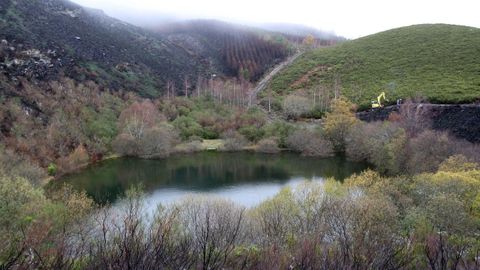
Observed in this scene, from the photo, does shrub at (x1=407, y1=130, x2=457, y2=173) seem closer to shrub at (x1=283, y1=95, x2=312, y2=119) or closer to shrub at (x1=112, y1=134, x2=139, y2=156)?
shrub at (x1=112, y1=134, x2=139, y2=156)

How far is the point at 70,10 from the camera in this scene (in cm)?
11162

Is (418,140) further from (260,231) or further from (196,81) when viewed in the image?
(196,81)

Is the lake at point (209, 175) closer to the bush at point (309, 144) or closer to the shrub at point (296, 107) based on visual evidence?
the bush at point (309, 144)

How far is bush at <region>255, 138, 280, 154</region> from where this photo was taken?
2955 inches

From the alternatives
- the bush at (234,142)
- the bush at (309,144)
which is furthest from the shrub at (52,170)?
the bush at (309,144)

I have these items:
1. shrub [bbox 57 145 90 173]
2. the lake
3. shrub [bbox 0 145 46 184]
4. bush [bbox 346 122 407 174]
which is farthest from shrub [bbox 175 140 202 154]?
shrub [bbox 0 145 46 184]

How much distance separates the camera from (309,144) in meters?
72.4

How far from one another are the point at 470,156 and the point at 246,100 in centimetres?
6469

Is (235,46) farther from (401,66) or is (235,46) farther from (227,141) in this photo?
(227,141)

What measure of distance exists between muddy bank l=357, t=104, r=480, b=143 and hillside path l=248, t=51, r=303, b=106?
1264 inches

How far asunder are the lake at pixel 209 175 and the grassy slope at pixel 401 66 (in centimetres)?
3260

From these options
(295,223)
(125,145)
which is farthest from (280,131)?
(295,223)

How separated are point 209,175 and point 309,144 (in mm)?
21092

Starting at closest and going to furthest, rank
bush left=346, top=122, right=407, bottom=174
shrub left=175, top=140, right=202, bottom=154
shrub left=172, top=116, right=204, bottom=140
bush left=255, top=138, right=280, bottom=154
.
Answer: bush left=346, top=122, right=407, bottom=174
bush left=255, top=138, right=280, bottom=154
shrub left=175, top=140, right=202, bottom=154
shrub left=172, top=116, right=204, bottom=140
